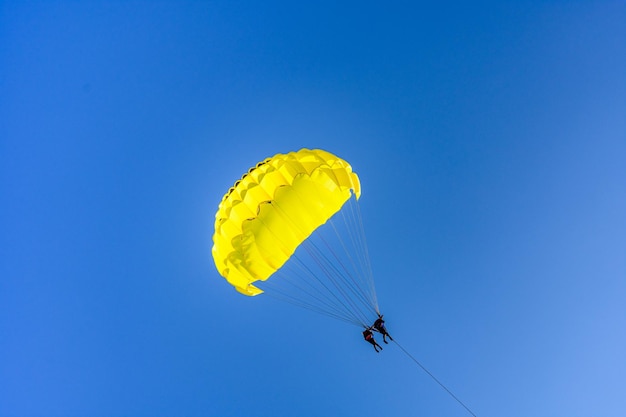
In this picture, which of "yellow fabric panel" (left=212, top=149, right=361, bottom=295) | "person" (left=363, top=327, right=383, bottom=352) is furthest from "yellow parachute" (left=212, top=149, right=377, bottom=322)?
"person" (left=363, top=327, right=383, bottom=352)

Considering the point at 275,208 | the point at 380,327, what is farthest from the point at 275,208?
the point at 380,327

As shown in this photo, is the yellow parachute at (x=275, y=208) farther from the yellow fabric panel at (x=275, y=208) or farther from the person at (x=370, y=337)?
the person at (x=370, y=337)

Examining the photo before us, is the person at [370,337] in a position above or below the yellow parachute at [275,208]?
below

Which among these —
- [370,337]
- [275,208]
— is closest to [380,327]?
[370,337]

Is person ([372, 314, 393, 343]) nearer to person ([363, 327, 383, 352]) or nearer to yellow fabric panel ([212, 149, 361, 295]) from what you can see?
person ([363, 327, 383, 352])

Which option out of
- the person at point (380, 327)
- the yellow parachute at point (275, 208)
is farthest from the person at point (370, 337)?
the yellow parachute at point (275, 208)

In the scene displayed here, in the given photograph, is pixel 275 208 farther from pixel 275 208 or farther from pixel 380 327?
pixel 380 327

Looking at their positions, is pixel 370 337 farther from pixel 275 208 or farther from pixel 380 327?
pixel 275 208

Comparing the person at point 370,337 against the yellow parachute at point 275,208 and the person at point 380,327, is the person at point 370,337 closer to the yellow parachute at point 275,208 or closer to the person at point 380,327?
the person at point 380,327
